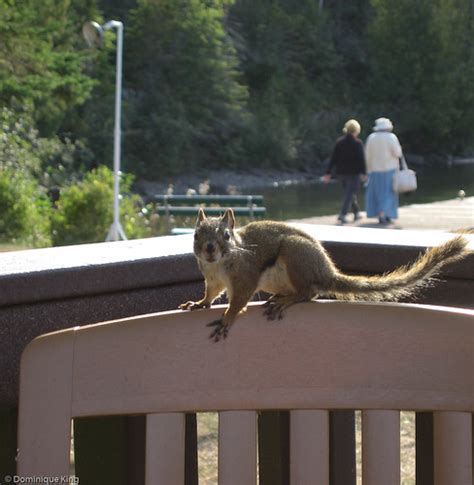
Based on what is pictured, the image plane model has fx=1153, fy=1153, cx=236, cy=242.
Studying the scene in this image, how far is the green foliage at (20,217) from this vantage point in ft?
49.7

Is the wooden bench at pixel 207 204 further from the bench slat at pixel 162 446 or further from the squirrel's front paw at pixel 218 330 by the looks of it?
the bench slat at pixel 162 446

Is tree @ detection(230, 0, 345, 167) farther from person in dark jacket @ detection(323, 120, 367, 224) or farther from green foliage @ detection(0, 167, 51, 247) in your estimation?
green foliage @ detection(0, 167, 51, 247)

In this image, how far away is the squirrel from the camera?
2312 millimetres

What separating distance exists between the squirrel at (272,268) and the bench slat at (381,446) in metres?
0.62

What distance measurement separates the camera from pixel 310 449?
1606 mm

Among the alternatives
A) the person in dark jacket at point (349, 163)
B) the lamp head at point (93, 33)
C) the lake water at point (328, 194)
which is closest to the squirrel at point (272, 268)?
the person in dark jacket at point (349, 163)

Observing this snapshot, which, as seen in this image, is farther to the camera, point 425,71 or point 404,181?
point 425,71

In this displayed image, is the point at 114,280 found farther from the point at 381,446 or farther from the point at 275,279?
the point at 381,446

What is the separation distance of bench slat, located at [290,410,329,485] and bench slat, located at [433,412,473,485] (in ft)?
0.55

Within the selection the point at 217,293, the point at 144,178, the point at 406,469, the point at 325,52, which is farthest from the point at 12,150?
the point at 325,52

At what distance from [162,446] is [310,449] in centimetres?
21

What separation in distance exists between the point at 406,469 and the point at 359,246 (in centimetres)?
120

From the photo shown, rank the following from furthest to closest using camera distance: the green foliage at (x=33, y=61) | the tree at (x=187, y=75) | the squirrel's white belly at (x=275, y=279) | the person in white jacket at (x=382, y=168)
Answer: the tree at (x=187, y=75)
the green foliage at (x=33, y=61)
the person in white jacket at (x=382, y=168)
the squirrel's white belly at (x=275, y=279)

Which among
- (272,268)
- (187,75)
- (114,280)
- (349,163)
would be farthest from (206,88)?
(272,268)
